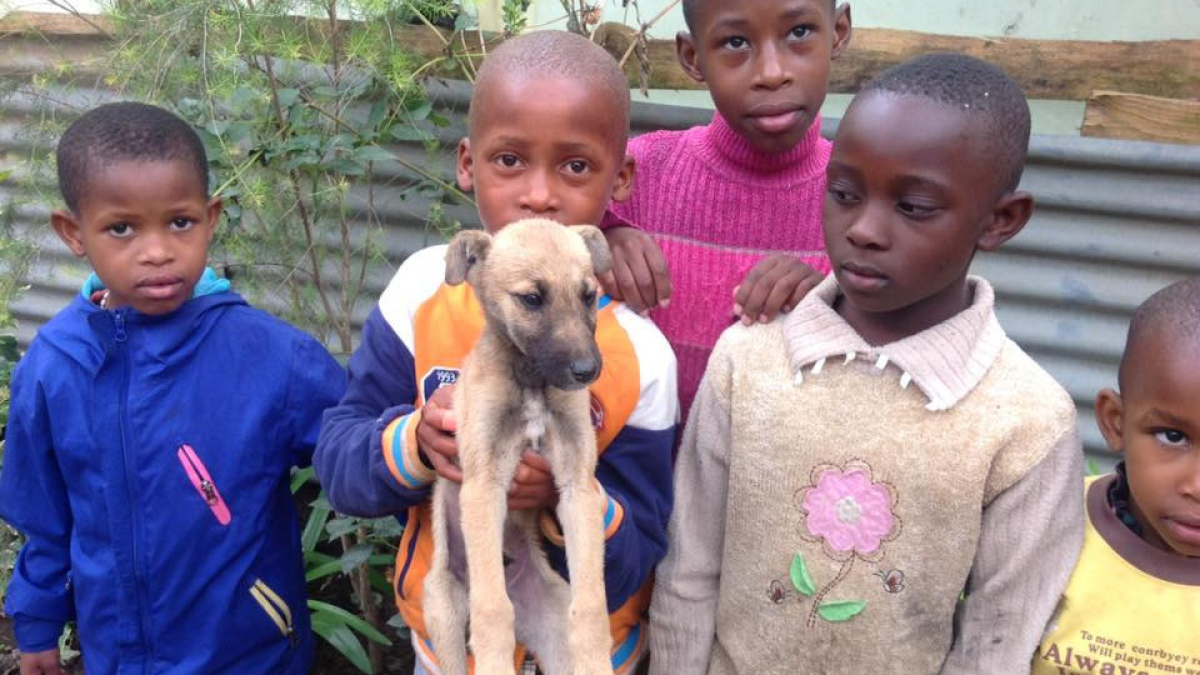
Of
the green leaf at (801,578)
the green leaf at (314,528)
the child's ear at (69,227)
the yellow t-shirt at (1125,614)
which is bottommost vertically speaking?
the green leaf at (314,528)

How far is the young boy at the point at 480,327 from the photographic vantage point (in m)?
2.16

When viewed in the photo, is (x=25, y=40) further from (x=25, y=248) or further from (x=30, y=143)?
(x=25, y=248)

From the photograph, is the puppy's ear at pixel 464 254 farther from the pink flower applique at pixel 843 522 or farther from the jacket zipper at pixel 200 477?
the jacket zipper at pixel 200 477

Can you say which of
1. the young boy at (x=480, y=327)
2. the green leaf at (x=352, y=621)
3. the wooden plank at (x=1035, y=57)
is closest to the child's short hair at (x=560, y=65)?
the young boy at (x=480, y=327)

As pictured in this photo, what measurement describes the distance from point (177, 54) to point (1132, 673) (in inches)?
130

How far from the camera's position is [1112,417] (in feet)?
7.17

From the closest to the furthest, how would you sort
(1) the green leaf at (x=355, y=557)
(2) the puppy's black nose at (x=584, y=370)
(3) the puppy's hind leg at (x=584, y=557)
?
(2) the puppy's black nose at (x=584, y=370)
(3) the puppy's hind leg at (x=584, y=557)
(1) the green leaf at (x=355, y=557)

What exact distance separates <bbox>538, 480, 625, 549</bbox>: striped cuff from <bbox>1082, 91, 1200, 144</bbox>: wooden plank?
2943mm

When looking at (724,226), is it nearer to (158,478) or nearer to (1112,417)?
(1112,417)

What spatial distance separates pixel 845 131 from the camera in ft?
6.82

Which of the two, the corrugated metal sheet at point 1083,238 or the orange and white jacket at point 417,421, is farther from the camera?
the corrugated metal sheet at point 1083,238

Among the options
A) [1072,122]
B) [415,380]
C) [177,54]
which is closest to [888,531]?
[415,380]

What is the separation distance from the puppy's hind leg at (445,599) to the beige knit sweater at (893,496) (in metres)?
0.64

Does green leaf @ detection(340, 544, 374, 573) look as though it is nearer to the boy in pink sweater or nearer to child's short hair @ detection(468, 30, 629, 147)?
the boy in pink sweater
